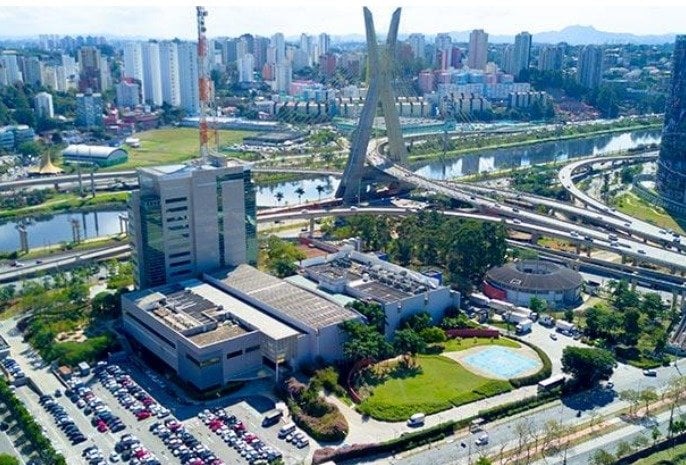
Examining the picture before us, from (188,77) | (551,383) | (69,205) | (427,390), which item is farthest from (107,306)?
(188,77)

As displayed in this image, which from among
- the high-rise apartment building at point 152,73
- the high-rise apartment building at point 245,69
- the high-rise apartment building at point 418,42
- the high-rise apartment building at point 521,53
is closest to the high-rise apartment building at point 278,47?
the high-rise apartment building at point 245,69

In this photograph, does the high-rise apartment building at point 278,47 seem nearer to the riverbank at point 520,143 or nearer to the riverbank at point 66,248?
the riverbank at point 520,143

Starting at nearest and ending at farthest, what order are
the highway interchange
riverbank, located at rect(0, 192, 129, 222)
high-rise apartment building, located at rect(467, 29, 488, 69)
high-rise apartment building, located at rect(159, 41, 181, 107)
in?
the highway interchange → riverbank, located at rect(0, 192, 129, 222) → high-rise apartment building, located at rect(159, 41, 181, 107) → high-rise apartment building, located at rect(467, 29, 488, 69)

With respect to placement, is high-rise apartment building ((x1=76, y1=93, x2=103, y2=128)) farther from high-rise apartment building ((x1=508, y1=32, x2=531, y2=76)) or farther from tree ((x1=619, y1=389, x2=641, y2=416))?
tree ((x1=619, y1=389, x2=641, y2=416))

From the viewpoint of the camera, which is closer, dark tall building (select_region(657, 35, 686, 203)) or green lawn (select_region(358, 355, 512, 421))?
green lawn (select_region(358, 355, 512, 421))

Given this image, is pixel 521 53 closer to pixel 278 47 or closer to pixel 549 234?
pixel 278 47

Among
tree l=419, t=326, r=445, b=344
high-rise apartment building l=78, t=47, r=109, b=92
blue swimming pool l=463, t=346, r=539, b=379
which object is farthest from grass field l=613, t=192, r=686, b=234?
high-rise apartment building l=78, t=47, r=109, b=92

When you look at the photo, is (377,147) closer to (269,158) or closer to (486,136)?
(269,158)

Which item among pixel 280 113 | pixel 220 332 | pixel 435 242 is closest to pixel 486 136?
pixel 280 113
